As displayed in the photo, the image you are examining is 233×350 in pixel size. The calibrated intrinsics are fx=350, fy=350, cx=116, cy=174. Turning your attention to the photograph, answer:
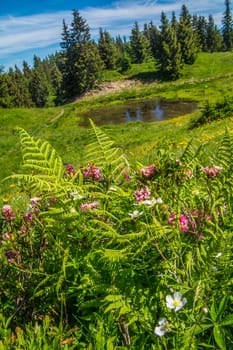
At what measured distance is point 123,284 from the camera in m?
1.80

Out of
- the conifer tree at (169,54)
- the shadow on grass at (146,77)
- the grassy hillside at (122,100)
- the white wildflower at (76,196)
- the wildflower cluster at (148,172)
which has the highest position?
the conifer tree at (169,54)

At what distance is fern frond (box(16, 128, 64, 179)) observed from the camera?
2266 mm

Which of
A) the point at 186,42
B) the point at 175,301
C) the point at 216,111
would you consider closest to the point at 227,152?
the point at 175,301

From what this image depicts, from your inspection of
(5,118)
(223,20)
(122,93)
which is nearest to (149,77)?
(122,93)

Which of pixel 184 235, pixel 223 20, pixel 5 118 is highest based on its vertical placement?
pixel 223 20

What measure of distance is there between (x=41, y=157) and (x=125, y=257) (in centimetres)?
101

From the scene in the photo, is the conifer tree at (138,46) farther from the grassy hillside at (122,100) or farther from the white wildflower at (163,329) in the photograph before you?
the white wildflower at (163,329)

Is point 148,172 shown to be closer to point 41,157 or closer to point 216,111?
point 41,157

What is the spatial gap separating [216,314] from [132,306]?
0.41 metres

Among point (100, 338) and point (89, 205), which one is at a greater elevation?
point (89, 205)

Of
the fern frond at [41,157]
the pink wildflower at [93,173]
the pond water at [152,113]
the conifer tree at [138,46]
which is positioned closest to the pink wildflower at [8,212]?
the fern frond at [41,157]

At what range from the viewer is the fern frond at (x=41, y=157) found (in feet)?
7.43

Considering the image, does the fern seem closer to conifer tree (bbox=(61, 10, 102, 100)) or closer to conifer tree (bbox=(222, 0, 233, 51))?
conifer tree (bbox=(61, 10, 102, 100))

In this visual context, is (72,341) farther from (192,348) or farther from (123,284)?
(192,348)
